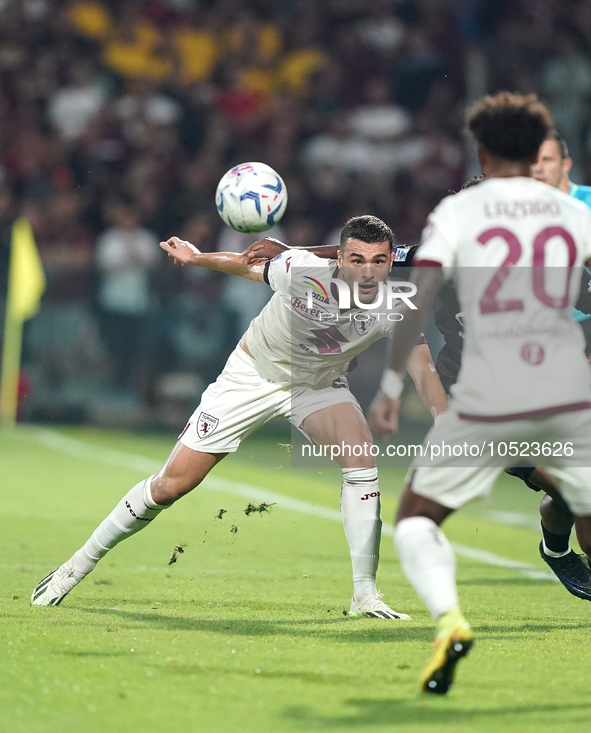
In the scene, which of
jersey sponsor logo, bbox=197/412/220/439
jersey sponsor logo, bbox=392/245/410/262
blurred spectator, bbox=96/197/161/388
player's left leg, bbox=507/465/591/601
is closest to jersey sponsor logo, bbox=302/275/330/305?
jersey sponsor logo, bbox=392/245/410/262

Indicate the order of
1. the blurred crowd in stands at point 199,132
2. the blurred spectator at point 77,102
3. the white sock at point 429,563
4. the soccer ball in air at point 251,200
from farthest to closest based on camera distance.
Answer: the blurred spectator at point 77,102
the blurred crowd in stands at point 199,132
the soccer ball in air at point 251,200
the white sock at point 429,563

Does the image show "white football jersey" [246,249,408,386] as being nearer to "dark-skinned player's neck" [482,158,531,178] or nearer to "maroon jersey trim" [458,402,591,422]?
"dark-skinned player's neck" [482,158,531,178]

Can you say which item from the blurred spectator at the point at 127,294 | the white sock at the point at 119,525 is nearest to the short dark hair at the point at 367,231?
the white sock at the point at 119,525

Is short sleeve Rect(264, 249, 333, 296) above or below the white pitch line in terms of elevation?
above

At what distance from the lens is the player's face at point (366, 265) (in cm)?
607

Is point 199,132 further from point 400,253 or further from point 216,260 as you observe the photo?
point 400,253

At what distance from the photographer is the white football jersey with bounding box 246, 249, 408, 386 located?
6.26 m

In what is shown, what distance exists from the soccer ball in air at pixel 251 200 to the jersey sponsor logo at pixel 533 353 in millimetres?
2875

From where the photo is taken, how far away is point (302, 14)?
63.2 feet

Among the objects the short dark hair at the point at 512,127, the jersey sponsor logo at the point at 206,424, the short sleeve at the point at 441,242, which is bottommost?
the jersey sponsor logo at the point at 206,424

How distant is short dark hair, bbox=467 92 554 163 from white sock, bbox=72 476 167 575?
9.55ft

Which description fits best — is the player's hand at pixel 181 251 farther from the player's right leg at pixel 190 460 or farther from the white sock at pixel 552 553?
the white sock at pixel 552 553

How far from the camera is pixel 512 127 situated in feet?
14.0

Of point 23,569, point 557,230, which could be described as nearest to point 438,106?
point 23,569
